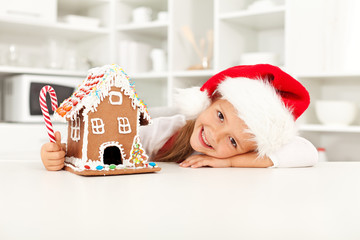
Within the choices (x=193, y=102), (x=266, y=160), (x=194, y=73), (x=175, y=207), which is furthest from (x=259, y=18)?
(x=175, y=207)

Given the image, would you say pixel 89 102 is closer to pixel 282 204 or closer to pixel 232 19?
pixel 282 204

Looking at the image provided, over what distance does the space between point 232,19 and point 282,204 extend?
6.28 ft

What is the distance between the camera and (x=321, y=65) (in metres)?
2.27

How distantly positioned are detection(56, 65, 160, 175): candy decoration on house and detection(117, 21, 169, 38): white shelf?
176cm

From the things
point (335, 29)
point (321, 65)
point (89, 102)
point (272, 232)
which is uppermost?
point (335, 29)

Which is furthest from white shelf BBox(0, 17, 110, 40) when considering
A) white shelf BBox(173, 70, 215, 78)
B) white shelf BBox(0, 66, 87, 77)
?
white shelf BBox(173, 70, 215, 78)

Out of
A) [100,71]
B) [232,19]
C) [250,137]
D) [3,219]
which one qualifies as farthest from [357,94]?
[3,219]

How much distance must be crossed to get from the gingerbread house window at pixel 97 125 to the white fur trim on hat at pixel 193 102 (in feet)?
1.24

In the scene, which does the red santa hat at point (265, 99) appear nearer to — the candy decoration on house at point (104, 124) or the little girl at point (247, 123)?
the little girl at point (247, 123)

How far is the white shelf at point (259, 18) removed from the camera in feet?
7.23

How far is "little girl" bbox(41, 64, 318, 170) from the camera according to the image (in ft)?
3.22

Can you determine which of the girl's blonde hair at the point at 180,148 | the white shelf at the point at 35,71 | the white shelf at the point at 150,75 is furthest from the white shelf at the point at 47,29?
the girl's blonde hair at the point at 180,148

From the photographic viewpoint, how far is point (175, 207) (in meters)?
0.54

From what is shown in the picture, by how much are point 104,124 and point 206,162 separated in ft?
0.98
